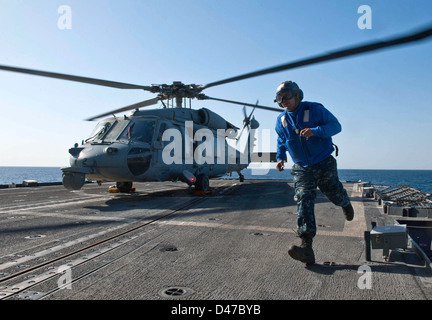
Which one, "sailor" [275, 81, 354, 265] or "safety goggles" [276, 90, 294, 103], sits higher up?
"safety goggles" [276, 90, 294, 103]

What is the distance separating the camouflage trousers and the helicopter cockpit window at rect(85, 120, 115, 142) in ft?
26.2

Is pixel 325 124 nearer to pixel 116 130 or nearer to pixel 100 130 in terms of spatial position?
pixel 116 130

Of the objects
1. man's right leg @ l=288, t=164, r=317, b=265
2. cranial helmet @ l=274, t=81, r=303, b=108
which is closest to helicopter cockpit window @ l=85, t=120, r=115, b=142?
cranial helmet @ l=274, t=81, r=303, b=108

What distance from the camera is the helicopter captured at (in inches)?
365

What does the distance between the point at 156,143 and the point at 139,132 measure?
632 mm

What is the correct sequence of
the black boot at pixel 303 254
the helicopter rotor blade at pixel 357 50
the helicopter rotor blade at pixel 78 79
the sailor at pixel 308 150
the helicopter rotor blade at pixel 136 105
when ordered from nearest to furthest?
the helicopter rotor blade at pixel 357 50
the black boot at pixel 303 254
the sailor at pixel 308 150
the helicopter rotor blade at pixel 78 79
the helicopter rotor blade at pixel 136 105

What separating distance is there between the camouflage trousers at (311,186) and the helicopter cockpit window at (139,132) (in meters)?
7.09

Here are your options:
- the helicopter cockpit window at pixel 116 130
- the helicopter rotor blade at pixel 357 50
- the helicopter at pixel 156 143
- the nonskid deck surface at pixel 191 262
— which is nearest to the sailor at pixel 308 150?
the helicopter rotor blade at pixel 357 50

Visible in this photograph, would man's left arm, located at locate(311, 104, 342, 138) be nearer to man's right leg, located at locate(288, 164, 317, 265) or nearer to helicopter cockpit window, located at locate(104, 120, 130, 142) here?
man's right leg, located at locate(288, 164, 317, 265)

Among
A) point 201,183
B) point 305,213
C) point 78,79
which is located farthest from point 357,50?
point 201,183

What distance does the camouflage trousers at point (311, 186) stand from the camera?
373 cm

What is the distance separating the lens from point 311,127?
12.6ft
